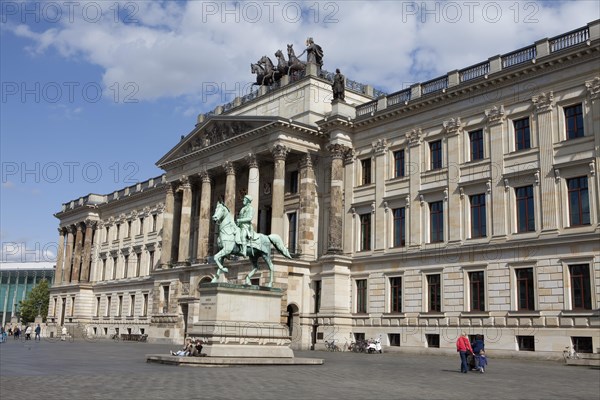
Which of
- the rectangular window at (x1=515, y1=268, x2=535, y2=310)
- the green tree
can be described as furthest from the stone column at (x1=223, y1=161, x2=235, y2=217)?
the green tree

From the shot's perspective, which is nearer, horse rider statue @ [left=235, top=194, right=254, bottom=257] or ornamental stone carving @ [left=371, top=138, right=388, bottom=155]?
horse rider statue @ [left=235, top=194, right=254, bottom=257]

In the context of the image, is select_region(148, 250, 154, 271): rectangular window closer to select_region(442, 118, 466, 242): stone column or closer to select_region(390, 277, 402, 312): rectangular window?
select_region(390, 277, 402, 312): rectangular window

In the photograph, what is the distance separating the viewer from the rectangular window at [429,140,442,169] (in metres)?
45.4

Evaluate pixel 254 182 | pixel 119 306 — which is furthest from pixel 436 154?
pixel 119 306

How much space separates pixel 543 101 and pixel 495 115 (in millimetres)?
3387

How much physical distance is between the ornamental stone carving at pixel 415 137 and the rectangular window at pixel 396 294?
9.96 m

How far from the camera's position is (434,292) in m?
43.8

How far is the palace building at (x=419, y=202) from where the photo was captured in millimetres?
37156

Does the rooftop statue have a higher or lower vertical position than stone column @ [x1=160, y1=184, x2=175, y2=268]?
lower

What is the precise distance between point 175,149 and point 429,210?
28965 mm

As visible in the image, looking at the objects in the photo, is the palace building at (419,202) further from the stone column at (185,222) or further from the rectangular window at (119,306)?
the rectangular window at (119,306)

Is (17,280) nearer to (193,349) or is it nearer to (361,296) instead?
(361,296)

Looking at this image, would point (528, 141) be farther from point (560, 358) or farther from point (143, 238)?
point (143, 238)

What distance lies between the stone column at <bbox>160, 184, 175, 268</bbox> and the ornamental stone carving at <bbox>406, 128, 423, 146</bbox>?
28031 millimetres
